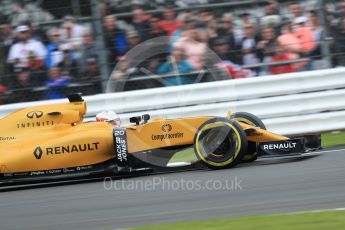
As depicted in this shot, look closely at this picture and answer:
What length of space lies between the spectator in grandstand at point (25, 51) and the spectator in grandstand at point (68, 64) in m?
0.31

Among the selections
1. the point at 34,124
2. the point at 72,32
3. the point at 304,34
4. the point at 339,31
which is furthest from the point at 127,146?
the point at 339,31

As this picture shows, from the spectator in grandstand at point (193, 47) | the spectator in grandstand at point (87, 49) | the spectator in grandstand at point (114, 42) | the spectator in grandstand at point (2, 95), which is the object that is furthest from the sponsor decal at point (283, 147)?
the spectator in grandstand at point (2, 95)

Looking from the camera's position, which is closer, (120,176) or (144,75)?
(120,176)

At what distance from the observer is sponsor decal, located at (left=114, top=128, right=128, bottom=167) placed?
7795mm

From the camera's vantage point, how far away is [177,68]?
10336 mm

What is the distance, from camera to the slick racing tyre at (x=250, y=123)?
8.08m

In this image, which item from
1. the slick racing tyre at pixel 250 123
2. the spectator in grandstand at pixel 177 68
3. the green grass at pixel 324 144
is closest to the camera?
the slick racing tyre at pixel 250 123

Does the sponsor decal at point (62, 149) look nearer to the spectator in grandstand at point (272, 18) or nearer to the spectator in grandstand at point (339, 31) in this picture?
the spectator in grandstand at point (272, 18)

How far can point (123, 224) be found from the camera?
18.2 ft

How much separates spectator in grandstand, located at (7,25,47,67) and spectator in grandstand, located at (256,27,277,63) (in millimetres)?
3255

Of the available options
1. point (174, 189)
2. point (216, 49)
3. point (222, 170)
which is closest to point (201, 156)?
point (222, 170)

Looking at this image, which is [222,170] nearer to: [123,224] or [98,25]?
[123,224]

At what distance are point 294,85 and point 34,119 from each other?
4.11 meters

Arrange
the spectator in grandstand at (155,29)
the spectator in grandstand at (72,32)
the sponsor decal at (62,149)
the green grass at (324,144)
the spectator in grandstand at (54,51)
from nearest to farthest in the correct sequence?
the sponsor decal at (62,149), the green grass at (324,144), the spectator in grandstand at (155,29), the spectator in grandstand at (54,51), the spectator in grandstand at (72,32)
